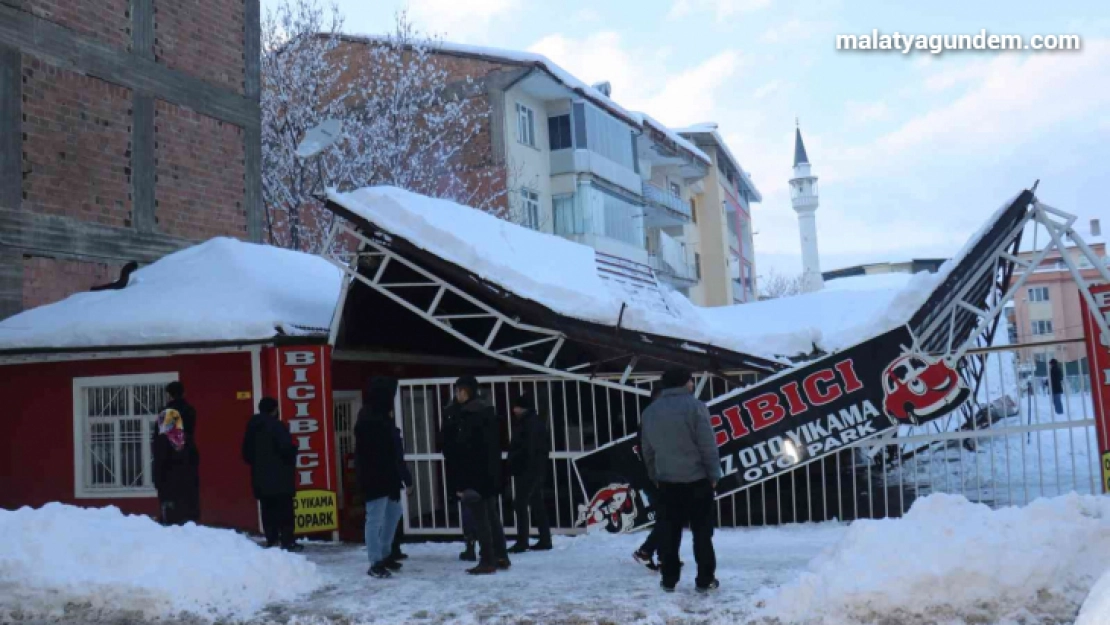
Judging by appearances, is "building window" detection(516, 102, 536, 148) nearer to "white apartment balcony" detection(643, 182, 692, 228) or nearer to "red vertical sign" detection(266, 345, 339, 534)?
"white apartment balcony" detection(643, 182, 692, 228)

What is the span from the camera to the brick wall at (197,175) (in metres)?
16.7

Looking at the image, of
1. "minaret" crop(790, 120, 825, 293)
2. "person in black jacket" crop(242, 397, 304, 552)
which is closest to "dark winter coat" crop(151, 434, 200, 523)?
"person in black jacket" crop(242, 397, 304, 552)

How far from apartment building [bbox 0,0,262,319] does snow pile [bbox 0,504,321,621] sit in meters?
7.39

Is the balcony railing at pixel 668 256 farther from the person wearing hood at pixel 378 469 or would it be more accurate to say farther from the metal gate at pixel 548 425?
the person wearing hood at pixel 378 469

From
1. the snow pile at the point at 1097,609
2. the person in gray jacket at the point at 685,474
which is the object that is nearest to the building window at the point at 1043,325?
the person in gray jacket at the point at 685,474

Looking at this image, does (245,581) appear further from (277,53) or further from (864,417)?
(277,53)

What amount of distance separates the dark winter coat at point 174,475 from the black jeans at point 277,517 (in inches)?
34.9

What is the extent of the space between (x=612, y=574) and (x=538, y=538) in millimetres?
1961

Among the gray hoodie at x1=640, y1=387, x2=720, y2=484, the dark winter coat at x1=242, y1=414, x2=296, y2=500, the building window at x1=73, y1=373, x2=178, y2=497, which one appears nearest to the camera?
the gray hoodie at x1=640, y1=387, x2=720, y2=484

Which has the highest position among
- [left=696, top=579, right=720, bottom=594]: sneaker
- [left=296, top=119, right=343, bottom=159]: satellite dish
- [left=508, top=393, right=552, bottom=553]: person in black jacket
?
[left=296, top=119, right=343, bottom=159]: satellite dish

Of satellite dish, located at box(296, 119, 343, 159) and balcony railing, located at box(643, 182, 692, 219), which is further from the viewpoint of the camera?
balcony railing, located at box(643, 182, 692, 219)

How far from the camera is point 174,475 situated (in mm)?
10008

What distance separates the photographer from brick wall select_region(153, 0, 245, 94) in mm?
17094

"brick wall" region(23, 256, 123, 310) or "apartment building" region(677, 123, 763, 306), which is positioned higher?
"apartment building" region(677, 123, 763, 306)
